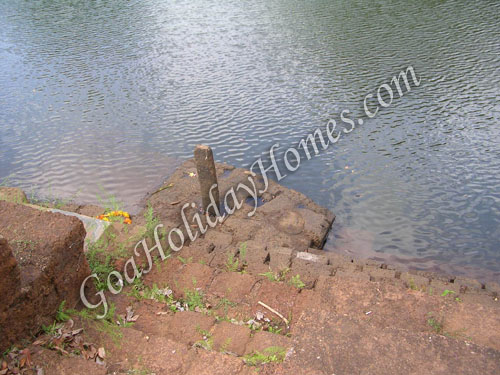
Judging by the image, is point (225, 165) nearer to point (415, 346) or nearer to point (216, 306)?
point (216, 306)

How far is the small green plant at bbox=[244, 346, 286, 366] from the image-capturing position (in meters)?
3.92

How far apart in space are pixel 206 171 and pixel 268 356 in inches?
145

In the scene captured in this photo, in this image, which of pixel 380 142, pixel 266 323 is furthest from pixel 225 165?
pixel 266 323

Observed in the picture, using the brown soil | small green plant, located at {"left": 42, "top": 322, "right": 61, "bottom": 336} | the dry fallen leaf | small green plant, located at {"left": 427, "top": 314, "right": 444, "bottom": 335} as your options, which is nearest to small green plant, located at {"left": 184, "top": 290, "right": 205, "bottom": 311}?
the brown soil

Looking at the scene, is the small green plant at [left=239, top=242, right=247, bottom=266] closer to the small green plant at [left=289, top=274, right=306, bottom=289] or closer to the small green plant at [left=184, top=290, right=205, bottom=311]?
the small green plant at [left=289, top=274, right=306, bottom=289]

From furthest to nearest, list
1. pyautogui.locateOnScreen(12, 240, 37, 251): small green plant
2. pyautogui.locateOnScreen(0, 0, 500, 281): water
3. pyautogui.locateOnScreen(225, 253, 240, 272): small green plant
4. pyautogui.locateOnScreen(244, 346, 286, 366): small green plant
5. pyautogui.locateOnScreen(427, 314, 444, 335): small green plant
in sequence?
pyautogui.locateOnScreen(0, 0, 500, 281): water
pyautogui.locateOnScreen(225, 253, 240, 272): small green plant
pyautogui.locateOnScreen(12, 240, 37, 251): small green plant
pyautogui.locateOnScreen(427, 314, 444, 335): small green plant
pyautogui.locateOnScreen(244, 346, 286, 366): small green plant

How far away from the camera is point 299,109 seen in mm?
11547

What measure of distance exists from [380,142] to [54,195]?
7296 millimetres

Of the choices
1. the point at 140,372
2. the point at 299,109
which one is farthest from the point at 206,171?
the point at 299,109

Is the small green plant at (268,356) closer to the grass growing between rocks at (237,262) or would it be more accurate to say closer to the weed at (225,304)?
the weed at (225,304)

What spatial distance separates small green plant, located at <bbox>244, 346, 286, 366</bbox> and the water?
3.81 meters

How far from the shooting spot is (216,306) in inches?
205

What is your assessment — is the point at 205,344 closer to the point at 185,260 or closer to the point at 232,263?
the point at 232,263

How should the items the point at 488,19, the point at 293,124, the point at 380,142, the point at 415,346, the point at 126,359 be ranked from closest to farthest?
1. the point at 415,346
2. the point at 126,359
3. the point at 380,142
4. the point at 293,124
5. the point at 488,19
